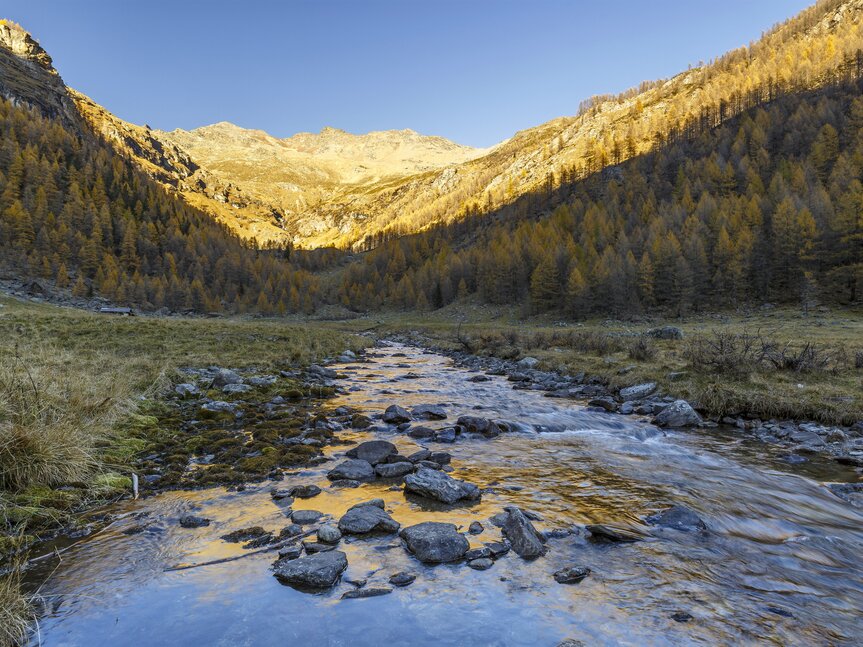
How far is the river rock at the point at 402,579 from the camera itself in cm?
507

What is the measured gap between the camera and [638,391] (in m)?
16.2

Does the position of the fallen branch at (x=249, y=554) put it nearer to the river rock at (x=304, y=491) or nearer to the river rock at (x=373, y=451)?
the river rock at (x=304, y=491)

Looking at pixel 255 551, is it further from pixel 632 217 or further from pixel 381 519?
pixel 632 217

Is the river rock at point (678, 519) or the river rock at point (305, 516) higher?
the river rock at point (305, 516)

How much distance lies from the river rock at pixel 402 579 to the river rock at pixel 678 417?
34.4ft

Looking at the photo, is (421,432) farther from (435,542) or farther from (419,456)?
(435,542)

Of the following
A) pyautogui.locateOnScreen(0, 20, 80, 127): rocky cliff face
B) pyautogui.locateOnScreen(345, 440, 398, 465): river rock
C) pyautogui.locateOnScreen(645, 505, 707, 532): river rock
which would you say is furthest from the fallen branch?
pyautogui.locateOnScreen(0, 20, 80, 127): rocky cliff face

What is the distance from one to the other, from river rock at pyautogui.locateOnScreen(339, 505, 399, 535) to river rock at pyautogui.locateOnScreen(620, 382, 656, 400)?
12.6m

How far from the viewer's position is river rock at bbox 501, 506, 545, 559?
5767 mm

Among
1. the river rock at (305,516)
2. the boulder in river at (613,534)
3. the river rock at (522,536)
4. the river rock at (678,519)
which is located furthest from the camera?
the river rock at (678,519)

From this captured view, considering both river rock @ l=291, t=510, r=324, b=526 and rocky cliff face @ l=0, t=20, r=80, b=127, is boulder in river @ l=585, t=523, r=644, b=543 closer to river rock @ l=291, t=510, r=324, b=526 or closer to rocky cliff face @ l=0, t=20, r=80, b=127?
river rock @ l=291, t=510, r=324, b=526

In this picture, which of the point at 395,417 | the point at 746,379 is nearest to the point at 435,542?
the point at 395,417

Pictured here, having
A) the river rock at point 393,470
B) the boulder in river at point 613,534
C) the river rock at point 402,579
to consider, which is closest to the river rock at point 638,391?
the boulder in river at point 613,534

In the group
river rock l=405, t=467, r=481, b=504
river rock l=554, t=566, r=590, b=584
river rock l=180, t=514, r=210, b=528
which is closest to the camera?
river rock l=554, t=566, r=590, b=584
